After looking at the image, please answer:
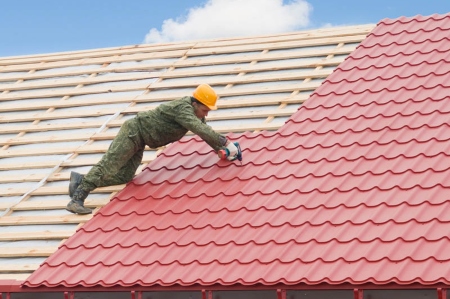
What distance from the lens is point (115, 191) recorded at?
37.4 feet

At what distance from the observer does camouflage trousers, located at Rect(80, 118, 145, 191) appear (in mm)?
11336

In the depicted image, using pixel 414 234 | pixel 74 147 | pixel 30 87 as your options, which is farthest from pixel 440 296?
pixel 30 87

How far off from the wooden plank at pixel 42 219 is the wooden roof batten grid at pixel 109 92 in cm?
1

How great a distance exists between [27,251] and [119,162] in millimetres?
1473

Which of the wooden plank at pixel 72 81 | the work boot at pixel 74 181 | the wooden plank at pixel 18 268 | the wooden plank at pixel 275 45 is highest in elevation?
the wooden plank at pixel 275 45

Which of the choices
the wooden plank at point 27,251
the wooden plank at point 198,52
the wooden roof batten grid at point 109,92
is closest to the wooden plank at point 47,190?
the wooden roof batten grid at point 109,92

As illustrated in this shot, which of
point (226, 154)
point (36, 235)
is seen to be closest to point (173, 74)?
point (226, 154)

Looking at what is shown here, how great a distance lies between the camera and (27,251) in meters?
10.6

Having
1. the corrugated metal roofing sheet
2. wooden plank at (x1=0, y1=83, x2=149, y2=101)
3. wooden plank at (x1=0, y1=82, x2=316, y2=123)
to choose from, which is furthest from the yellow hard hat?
wooden plank at (x1=0, y1=83, x2=149, y2=101)

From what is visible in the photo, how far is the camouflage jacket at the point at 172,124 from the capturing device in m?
11.1

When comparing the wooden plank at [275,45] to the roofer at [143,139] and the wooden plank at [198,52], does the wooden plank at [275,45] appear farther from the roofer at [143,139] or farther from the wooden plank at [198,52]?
the roofer at [143,139]

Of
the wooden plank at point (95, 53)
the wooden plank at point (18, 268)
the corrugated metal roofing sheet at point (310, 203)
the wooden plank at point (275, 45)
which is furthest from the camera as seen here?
the wooden plank at point (95, 53)

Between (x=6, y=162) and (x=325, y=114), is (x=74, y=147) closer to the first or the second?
(x=6, y=162)

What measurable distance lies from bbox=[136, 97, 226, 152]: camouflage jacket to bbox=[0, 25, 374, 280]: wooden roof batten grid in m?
0.59
